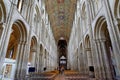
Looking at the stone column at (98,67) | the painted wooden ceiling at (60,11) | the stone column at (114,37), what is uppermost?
the painted wooden ceiling at (60,11)

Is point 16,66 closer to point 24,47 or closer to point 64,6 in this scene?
point 24,47

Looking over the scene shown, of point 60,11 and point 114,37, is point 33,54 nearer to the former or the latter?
point 114,37

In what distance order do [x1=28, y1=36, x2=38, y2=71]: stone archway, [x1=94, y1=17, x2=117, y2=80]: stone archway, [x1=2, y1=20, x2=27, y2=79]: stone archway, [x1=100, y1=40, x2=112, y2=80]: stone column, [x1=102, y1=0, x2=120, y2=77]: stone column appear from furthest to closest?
1. [x1=28, y1=36, x2=38, y2=71]: stone archway
2. [x1=2, y1=20, x2=27, y2=79]: stone archway
3. [x1=94, y1=17, x2=117, y2=80]: stone archway
4. [x1=100, y1=40, x2=112, y2=80]: stone column
5. [x1=102, y1=0, x2=120, y2=77]: stone column

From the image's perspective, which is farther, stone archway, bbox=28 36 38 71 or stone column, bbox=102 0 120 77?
stone archway, bbox=28 36 38 71

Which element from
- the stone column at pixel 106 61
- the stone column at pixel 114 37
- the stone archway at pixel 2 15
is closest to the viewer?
the stone column at pixel 114 37

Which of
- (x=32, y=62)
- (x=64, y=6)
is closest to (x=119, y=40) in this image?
(x=32, y=62)

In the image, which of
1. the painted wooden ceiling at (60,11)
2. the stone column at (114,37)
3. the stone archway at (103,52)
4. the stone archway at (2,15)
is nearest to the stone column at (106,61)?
the stone archway at (103,52)

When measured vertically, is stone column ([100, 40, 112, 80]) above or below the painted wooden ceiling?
below

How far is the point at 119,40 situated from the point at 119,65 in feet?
4.46

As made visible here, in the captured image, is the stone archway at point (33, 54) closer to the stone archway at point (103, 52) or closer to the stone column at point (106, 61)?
the stone archway at point (103, 52)

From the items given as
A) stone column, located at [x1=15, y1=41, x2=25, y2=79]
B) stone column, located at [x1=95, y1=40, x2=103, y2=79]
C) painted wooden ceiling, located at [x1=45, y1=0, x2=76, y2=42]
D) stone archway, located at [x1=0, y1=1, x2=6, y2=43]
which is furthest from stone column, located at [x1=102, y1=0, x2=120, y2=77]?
painted wooden ceiling, located at [x1=45, y1=0, x2=76, y2=42]

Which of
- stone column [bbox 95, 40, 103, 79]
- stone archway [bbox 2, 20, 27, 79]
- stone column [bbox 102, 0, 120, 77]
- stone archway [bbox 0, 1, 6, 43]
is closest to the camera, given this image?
stone column [bbox 102, 0, 120, 77]

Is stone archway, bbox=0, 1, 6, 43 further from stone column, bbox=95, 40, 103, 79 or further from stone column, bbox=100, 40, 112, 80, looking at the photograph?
stone column, bbox=100, 40, 112, 80

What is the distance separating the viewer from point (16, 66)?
7.80 meters
